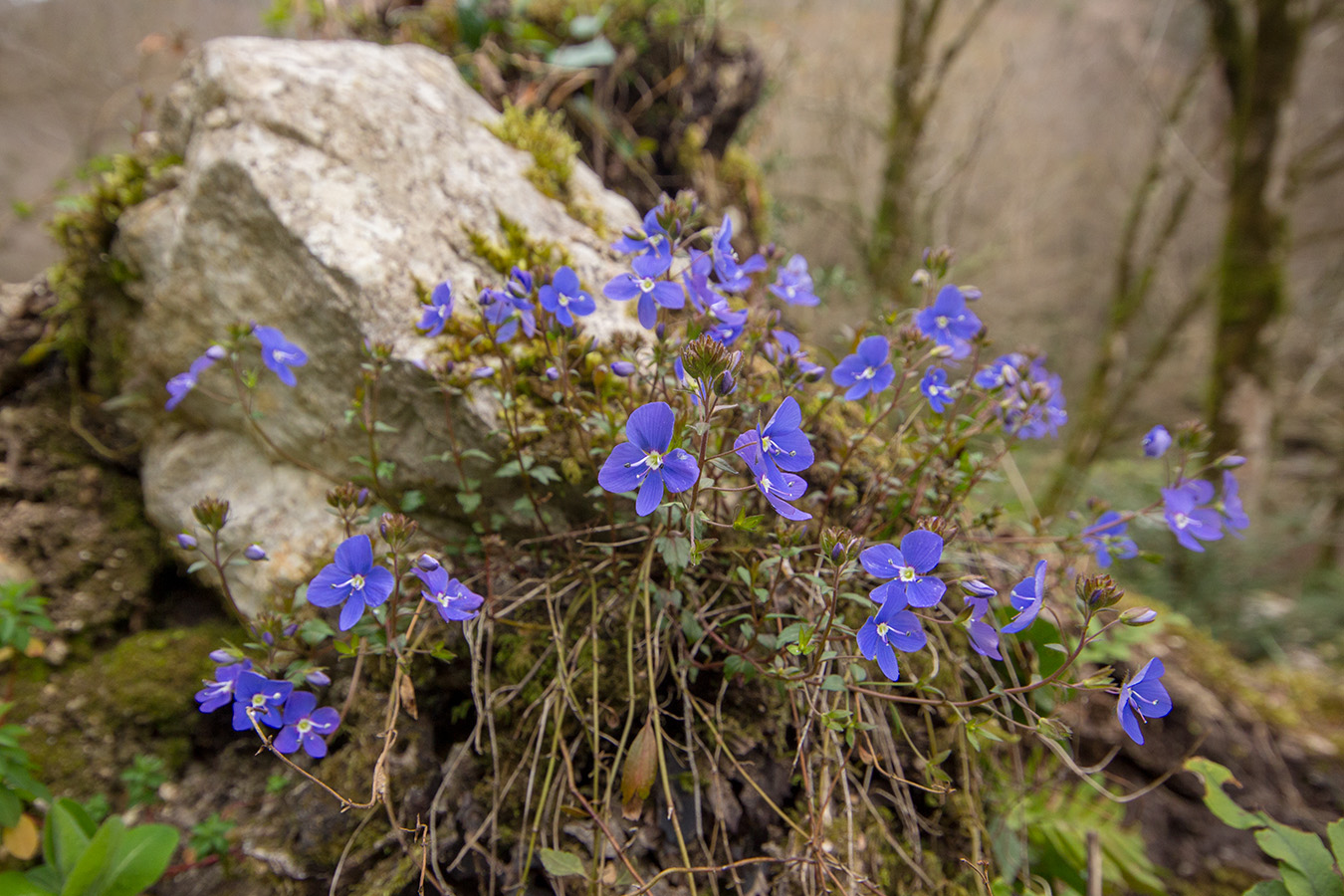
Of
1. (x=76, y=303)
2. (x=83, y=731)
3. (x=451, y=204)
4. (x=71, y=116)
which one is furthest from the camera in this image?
(x=71, y=116)

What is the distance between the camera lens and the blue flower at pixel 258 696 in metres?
1.47

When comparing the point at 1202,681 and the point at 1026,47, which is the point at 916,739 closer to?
the point at 1202,681

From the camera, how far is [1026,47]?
1077cm

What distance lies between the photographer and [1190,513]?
74.2 inches

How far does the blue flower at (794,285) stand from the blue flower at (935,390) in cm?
42

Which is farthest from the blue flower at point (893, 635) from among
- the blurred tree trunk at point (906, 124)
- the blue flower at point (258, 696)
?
the blurred tree trunk at point (906, 124)

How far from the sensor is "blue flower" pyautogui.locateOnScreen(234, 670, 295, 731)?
4.83 feet

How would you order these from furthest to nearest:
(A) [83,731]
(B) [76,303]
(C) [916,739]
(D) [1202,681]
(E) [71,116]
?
(E) [71,116] → (D) [1202,681] → (B) [76,303] → (A) [83,731] → (C) [916,739]

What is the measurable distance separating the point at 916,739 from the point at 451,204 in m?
2.35

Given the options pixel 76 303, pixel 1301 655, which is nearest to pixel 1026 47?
pixel 1301 655

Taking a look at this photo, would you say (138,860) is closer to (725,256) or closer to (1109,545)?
(725,256)

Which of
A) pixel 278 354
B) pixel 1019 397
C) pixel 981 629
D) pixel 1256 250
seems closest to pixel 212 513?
pixel 278 354

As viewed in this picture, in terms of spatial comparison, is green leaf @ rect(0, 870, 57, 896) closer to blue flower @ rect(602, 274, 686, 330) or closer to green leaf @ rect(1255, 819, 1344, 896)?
blue flower @ rect(602, 274, 686, 330)

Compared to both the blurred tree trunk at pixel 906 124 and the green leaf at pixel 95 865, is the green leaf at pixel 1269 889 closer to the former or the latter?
the green leaf at pixel 95 865
